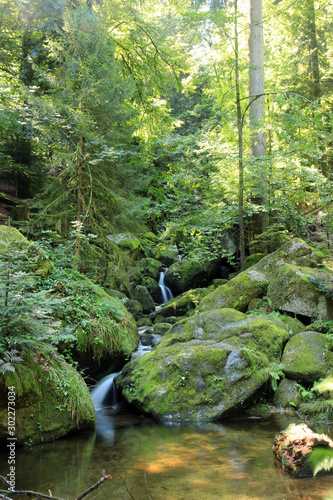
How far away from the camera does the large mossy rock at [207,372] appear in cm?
597

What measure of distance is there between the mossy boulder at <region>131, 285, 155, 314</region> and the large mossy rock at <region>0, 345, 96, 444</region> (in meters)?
7.02

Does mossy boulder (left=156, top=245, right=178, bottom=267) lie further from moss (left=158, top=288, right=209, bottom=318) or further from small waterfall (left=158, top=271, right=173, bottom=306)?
moss (left=158, top=288, right=209, bottom=318)

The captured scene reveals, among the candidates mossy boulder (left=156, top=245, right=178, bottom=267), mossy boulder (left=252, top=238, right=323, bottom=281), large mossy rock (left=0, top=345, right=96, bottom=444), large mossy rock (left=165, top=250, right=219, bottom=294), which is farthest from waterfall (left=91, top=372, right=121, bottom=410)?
mossy boulder (left=156, top=245, right=178, bottom=267)

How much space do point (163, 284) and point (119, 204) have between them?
6.59 m

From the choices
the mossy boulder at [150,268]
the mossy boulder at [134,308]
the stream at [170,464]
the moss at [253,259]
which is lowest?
the stream at [170,464]

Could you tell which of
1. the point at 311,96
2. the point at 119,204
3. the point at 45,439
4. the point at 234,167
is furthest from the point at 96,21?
the point at 311,96

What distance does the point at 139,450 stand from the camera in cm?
473

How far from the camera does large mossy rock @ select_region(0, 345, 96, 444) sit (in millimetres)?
4703

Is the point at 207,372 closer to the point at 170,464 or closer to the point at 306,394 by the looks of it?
the point at 306,394

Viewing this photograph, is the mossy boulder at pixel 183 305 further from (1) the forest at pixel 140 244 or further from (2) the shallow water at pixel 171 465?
(2) the shallow water at pixel 171 465

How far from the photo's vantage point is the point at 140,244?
975 cm

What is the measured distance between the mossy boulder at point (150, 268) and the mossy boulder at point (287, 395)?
28.8ft

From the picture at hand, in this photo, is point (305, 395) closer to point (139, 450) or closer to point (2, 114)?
Answer: point (139, 450)

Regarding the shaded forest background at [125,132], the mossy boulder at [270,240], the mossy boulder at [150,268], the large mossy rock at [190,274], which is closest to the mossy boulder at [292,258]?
the shaded forest background at [125,132]
